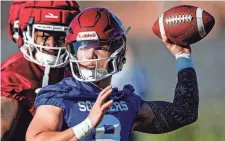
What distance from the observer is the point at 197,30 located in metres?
3.49

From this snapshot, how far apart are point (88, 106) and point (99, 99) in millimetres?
244

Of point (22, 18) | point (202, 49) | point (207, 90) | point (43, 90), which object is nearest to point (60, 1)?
point (22, 18)

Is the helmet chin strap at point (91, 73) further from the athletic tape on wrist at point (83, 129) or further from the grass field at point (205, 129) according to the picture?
the grass field at point (205, 129)

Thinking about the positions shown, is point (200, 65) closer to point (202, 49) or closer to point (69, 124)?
point (202, 49)

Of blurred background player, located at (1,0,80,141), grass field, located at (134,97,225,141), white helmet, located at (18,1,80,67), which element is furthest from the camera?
grass field, located at (134,97,225,141)

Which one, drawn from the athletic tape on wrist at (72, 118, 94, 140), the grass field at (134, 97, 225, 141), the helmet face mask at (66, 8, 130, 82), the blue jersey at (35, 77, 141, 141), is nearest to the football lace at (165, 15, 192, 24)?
the helmet face mask at (66, 8, 130, 82)

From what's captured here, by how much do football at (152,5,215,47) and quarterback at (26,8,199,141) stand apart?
51 millimetres

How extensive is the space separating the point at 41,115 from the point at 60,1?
1664 mm

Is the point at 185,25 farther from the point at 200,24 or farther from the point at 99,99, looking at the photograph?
the point at 99,99

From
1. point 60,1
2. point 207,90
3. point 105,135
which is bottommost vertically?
point 207,90

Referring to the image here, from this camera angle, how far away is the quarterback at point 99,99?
9.57ft

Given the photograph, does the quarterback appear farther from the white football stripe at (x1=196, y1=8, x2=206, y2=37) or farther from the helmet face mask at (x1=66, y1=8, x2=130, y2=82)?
the white football stripe at (x1=196, y1=8, x2=206, y2=37)

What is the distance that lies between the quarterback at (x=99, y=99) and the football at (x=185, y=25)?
0.05 meters

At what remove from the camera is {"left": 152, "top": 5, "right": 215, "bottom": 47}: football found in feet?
11.4
